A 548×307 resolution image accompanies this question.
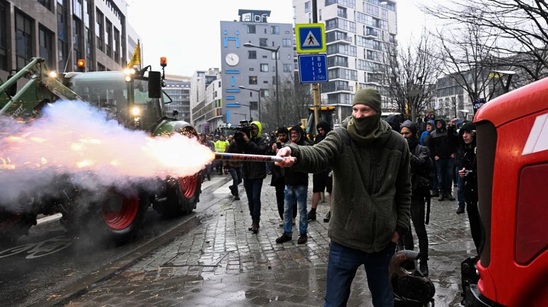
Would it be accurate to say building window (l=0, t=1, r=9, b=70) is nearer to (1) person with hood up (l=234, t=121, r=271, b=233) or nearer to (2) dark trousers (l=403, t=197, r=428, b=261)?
(1) person with hood up (l=234, t=121, r=271, b=233)

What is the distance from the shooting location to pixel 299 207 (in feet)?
23.9

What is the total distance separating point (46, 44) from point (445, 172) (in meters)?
25.5

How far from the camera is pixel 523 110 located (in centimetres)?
197

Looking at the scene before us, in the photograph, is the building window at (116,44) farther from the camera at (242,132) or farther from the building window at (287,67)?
the building window at (287,67)

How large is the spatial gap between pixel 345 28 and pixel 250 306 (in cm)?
9127

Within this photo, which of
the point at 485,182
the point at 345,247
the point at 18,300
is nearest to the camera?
the point at 485,182

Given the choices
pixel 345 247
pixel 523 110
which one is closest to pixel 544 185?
pixel 523 110

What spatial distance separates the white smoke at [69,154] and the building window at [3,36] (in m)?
18.6

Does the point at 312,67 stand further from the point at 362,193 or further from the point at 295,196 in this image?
the point at 362,193

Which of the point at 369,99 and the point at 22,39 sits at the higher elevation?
the point at 22,39

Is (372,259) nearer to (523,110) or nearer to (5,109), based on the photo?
(523,110)

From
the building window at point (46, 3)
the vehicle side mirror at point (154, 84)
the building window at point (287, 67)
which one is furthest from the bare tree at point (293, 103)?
the building window at point (287, 67)

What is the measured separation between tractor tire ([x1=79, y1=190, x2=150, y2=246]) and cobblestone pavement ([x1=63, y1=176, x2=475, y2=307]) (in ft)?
2.35

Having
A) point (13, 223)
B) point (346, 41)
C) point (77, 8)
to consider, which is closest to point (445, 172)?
point (13, 223)
